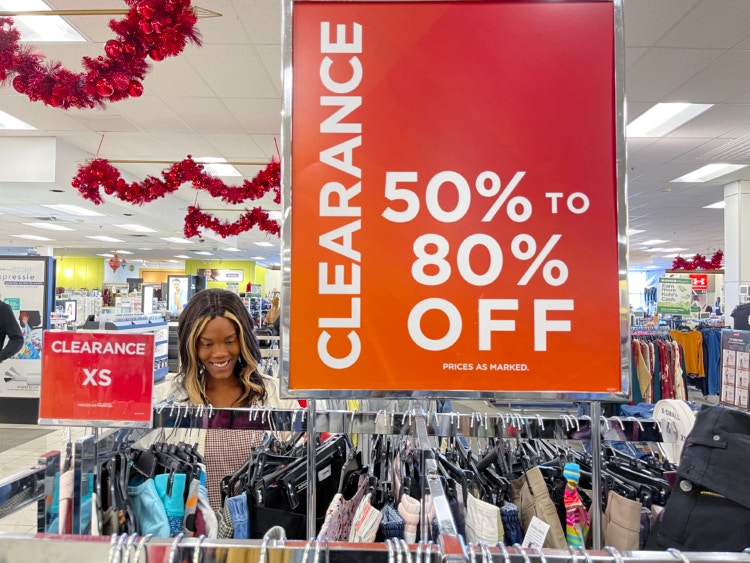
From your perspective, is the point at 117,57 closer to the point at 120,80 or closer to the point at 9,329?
the point at 120,80

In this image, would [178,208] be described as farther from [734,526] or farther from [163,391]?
[734,526]

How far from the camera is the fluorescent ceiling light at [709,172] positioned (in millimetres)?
7258

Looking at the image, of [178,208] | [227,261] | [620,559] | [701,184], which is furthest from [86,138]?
[227,261]

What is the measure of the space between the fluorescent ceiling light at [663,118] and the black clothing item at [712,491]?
5.14m

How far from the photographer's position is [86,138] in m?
6.50

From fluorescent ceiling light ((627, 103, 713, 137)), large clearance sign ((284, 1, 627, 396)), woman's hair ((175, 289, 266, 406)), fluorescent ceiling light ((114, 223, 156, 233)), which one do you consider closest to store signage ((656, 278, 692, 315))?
fluorescent ceiling light ((627, 103, 713, 137))

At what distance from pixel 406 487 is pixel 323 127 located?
0.83 metres

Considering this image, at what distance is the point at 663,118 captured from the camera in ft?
17.7

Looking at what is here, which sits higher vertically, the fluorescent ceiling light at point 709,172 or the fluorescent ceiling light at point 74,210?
the fluorescent ceiling light at point 709,172

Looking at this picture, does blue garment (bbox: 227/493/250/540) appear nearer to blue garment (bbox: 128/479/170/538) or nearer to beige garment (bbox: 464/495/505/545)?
blue garment (bbox: 128/479/170/538)

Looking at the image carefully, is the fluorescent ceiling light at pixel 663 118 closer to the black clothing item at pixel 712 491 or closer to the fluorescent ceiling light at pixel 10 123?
the black clothing item at pixel 712 491

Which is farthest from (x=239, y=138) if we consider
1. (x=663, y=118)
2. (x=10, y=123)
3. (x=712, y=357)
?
(x=712, y=357)

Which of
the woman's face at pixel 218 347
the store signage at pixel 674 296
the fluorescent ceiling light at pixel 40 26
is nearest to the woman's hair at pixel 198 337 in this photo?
the woman's face at pixel 218 347

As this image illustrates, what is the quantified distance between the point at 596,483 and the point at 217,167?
7.92 m
